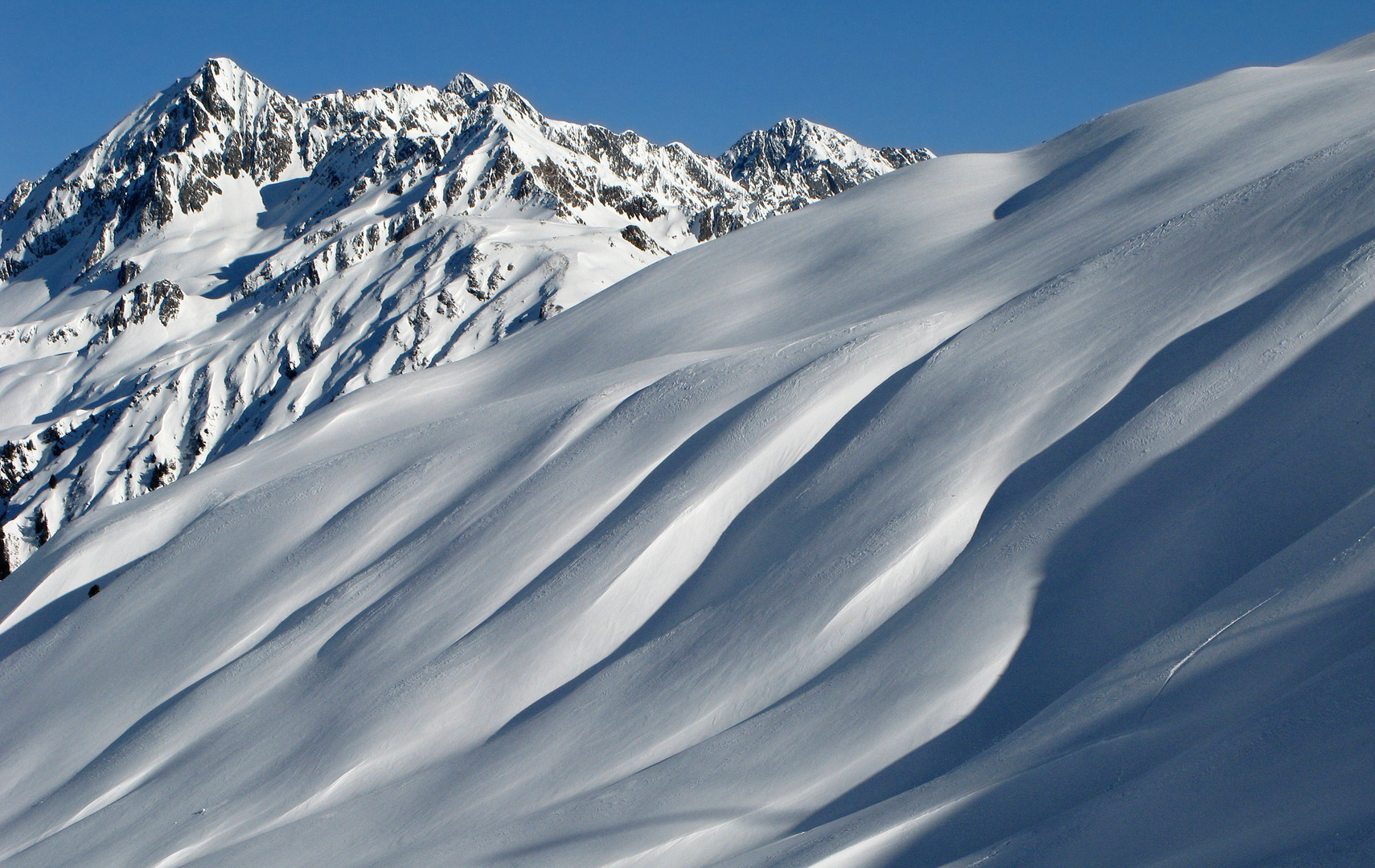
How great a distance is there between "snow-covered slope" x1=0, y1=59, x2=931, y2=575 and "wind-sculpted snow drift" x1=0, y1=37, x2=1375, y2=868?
45563 millimetres

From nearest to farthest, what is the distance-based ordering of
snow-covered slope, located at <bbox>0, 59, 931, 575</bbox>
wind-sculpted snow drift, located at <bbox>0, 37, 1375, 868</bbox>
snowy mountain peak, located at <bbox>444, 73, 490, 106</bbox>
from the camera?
wind-sculpted snow drift, located at <bbox>0, 37, 1375, 868</bbox>
snow-covered slope, located at <bbox>0, 59, 931, 575</bbox>
snowy mountain peak, located at <bbox>444, 73, 490, 106</bbox>

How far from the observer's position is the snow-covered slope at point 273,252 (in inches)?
2403

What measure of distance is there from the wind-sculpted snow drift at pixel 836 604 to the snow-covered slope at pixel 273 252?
45.6m

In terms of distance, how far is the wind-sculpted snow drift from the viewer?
4.95m

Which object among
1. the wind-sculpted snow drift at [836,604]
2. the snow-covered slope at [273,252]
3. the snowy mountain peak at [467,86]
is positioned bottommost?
the wind-sculpted snow drift at [836,604]

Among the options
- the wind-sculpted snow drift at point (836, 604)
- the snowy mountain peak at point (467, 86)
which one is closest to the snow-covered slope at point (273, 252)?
the snowy mountain peak at point (467, 86)

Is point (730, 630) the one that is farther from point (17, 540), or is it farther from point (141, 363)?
point (141, 363)

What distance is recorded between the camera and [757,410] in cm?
1050

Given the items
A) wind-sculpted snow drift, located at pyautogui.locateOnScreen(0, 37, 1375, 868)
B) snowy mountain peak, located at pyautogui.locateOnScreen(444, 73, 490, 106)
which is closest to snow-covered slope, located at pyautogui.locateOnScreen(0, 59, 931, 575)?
snowy mountain peak, located at pyautogui.locateOnScreen(444, 73, 490, 106)

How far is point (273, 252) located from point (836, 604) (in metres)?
96.6

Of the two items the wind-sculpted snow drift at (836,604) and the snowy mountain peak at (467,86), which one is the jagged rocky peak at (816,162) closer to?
the snowy mountain peak at (467,86)

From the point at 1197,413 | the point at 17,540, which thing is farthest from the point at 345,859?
the point at 17,540

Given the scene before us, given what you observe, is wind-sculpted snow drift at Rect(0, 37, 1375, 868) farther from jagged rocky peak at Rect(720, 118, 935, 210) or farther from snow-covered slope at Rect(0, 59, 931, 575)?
jagged rocky peak at Rect(720, 118, 935, 210)

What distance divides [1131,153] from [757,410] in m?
9.83
